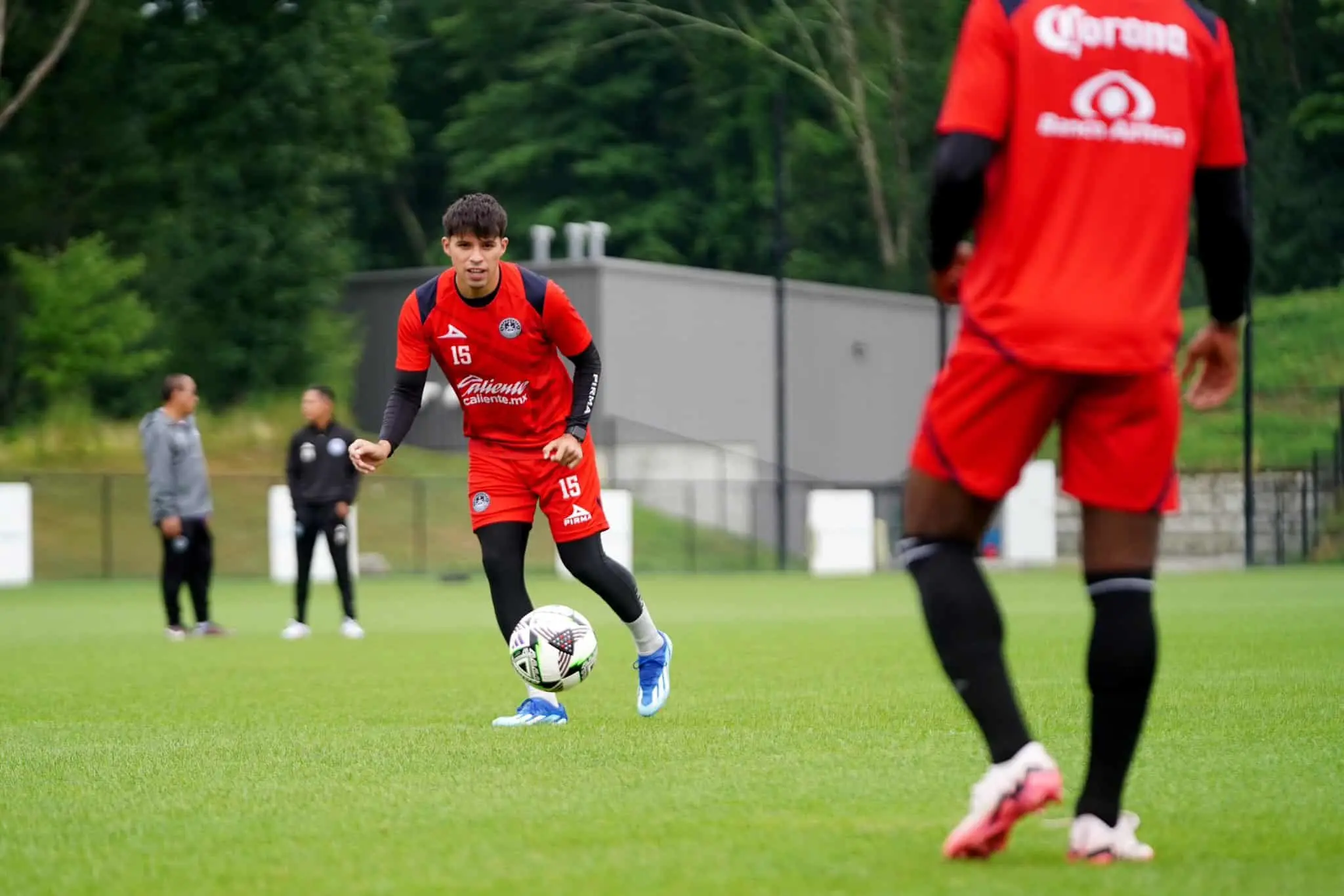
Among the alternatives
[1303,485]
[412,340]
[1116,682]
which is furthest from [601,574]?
[1303,485]

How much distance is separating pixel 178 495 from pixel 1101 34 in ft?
45.7

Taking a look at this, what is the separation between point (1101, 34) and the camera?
16.8 ft

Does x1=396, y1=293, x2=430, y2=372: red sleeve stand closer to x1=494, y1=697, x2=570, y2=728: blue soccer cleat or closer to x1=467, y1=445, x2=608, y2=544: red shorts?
x1=467, y1=445, x2=608, y2=544: red shorts

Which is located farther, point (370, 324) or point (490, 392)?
point (370, 324)

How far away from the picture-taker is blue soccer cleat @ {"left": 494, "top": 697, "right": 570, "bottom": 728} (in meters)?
9.23

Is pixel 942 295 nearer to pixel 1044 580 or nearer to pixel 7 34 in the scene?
pixel 1044 580

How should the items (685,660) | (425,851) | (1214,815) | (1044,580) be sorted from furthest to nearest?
(1044,580) < (685,660) < (1214,815) < (425,851)

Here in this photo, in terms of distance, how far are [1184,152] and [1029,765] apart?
1491mm

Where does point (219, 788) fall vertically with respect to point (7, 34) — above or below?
below

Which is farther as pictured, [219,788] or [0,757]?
[0,757]

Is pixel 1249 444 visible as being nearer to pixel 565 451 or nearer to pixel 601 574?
pixel 601 574

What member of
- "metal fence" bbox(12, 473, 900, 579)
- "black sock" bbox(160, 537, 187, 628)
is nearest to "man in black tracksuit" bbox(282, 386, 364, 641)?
"black sock" bbox(160, 537, 187, 628)

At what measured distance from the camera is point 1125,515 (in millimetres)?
5195

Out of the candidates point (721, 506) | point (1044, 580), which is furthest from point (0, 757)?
point (721, 506)
